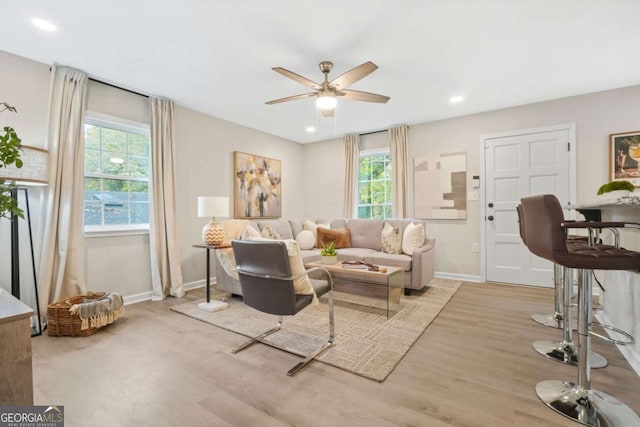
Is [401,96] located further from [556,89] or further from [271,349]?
[271,349]

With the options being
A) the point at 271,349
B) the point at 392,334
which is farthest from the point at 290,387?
the point at 392,334

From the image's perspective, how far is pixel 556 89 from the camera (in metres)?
3.57

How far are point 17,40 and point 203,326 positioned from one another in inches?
118

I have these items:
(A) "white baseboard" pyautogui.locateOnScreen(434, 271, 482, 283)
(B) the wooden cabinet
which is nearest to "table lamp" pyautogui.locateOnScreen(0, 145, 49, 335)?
(B) the wooden cabinet

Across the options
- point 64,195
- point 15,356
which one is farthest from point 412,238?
point 64,195

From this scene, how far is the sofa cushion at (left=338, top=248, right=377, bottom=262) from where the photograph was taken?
401 centimetres

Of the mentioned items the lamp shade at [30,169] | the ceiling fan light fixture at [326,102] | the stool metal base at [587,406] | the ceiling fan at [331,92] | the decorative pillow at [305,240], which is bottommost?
the stool metal base at [587,406]

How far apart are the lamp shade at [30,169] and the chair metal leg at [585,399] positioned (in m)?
3.96

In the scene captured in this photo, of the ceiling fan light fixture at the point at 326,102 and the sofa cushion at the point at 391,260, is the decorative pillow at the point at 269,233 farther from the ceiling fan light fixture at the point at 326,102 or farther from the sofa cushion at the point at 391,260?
the ceiling fan light fixture at the point at 326,102

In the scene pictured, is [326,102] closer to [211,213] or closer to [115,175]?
[211,213]

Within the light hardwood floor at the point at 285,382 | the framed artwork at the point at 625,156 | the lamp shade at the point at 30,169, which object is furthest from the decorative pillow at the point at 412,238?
the lamp shade at the point at 30,169

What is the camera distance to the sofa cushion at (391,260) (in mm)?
3635

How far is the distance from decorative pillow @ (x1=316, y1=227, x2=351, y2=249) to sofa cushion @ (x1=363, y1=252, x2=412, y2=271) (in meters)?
0.72

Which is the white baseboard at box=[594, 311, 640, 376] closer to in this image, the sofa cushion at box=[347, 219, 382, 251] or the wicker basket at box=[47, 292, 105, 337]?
the sofa cushion at box=[347, 219, 382, 251]
